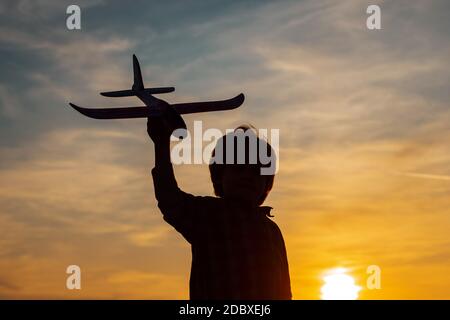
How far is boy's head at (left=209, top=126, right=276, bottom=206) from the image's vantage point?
7.92 m

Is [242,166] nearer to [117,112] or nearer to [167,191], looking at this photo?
[167,191]

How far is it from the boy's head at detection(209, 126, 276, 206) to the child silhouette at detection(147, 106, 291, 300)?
0.01 meters

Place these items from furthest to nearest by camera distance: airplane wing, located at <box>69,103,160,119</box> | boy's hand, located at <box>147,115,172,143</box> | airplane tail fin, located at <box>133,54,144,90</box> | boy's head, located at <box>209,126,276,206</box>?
airplane tail fin, located at <box>133,54,144,90</box>
boy's head, located at <box>209,126,276,206</box>
airplane wing, located at <box>69,103,160,119</box>
boy's hand, located at <box>147,115,172,143</box>

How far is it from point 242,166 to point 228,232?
96 centimetres

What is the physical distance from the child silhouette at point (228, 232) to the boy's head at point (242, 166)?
0.04 feet

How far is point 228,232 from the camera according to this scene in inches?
292

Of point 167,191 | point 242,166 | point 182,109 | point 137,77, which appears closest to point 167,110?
point 167,191

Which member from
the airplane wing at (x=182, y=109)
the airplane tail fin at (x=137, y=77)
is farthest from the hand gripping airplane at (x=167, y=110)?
the airplane tail fin at (x=137, y=77)

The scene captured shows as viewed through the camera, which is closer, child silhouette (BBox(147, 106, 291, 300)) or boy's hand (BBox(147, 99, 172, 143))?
boy's hand (BBox(147, 99, 172, 143))

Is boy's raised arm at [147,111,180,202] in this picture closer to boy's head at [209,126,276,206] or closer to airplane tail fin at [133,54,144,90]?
boy's head at [209,126,276,206]

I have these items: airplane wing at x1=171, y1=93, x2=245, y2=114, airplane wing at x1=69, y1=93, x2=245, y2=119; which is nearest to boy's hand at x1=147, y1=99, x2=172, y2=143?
airplane wing at x1=69, y1=93, x2=245, y2=119
